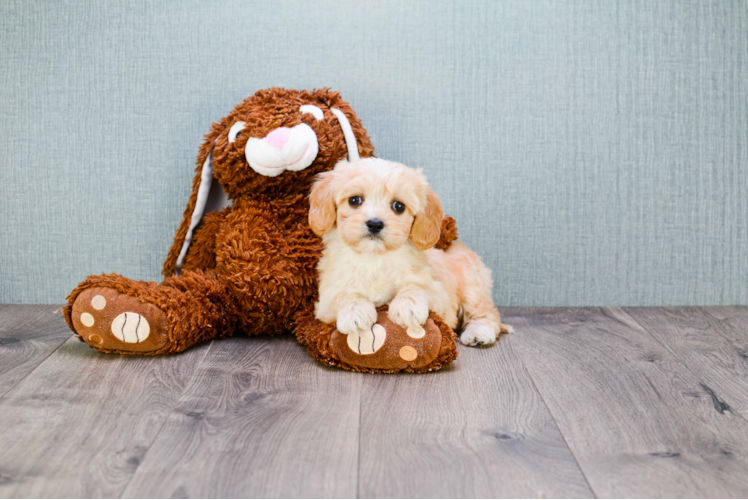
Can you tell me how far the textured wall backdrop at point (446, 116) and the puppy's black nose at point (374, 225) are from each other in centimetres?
59

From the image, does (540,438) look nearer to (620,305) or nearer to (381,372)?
(381,372)

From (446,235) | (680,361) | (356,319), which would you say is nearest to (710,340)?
(680,361)

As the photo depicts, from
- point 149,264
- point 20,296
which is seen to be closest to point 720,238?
point 149,264

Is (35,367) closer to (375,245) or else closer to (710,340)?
(375,245)

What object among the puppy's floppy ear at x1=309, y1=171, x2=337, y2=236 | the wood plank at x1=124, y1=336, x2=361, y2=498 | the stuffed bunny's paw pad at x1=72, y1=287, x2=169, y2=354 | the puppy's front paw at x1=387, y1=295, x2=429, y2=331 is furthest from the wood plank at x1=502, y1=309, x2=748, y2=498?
the stuffed bunny's paw pad at x1=72, y1=287, x2=169, y2=354

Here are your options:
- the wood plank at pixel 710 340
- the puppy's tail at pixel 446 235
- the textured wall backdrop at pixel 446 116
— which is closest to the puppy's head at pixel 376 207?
the puppy's tail at pixel 446 235

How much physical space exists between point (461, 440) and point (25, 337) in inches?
43.4

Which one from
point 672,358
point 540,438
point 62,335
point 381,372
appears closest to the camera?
point 540,438

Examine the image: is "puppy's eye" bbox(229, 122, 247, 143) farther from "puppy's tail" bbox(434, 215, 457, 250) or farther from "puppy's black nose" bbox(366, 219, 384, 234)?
"puppy's tail" bbox(434, 215, 457, 250)

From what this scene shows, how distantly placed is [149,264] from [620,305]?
1.36m

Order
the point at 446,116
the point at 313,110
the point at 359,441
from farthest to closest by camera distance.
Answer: the point at 446,116 < the point at 313,110 < the point at 359,441

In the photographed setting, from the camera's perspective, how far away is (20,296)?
5.81 feet

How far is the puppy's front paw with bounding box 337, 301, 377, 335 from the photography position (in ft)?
3.87

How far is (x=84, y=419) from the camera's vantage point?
100 centimetres
